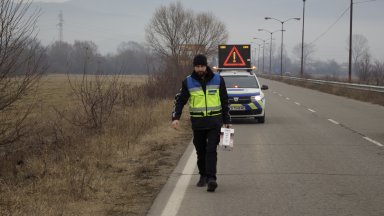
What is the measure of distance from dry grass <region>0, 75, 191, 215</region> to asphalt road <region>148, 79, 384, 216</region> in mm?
429

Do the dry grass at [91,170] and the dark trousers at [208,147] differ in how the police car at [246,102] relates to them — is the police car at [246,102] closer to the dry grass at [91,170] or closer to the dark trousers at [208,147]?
the dry grass at [91,170]

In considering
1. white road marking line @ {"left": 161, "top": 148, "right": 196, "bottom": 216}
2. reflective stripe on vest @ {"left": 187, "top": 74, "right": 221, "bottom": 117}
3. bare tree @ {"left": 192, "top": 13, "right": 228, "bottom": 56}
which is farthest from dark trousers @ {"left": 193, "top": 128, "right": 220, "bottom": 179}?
bare tree @ {"left": 192, "top": 13, "right": 228, "bottom": 56}

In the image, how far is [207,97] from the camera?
8055 millimetres

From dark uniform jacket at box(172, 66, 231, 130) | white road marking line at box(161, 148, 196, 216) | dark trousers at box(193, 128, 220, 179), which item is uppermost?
dark uniform jacket at box(172, 66, 231, 130)

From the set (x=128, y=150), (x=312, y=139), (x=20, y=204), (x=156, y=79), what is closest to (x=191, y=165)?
(x=128, y=150)

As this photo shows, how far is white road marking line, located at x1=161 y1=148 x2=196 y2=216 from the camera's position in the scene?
691cm

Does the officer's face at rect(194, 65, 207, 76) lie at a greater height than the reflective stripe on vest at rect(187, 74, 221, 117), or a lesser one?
greater

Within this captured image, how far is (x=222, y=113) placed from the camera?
27.1 ft

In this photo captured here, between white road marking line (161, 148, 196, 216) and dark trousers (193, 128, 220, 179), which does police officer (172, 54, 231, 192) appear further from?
white road marking line (161, 148, 196, 216)

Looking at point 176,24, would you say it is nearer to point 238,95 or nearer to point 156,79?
point 156,79

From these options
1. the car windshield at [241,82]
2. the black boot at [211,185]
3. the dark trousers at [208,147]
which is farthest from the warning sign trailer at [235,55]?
the black boot at [211,185]

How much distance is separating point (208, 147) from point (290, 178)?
166cm

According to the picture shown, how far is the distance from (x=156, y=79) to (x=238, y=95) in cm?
981

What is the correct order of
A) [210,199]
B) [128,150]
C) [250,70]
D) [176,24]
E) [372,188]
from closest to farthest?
[210,199] < [372,188] < [128,150] < [250,70] < [176,24]
